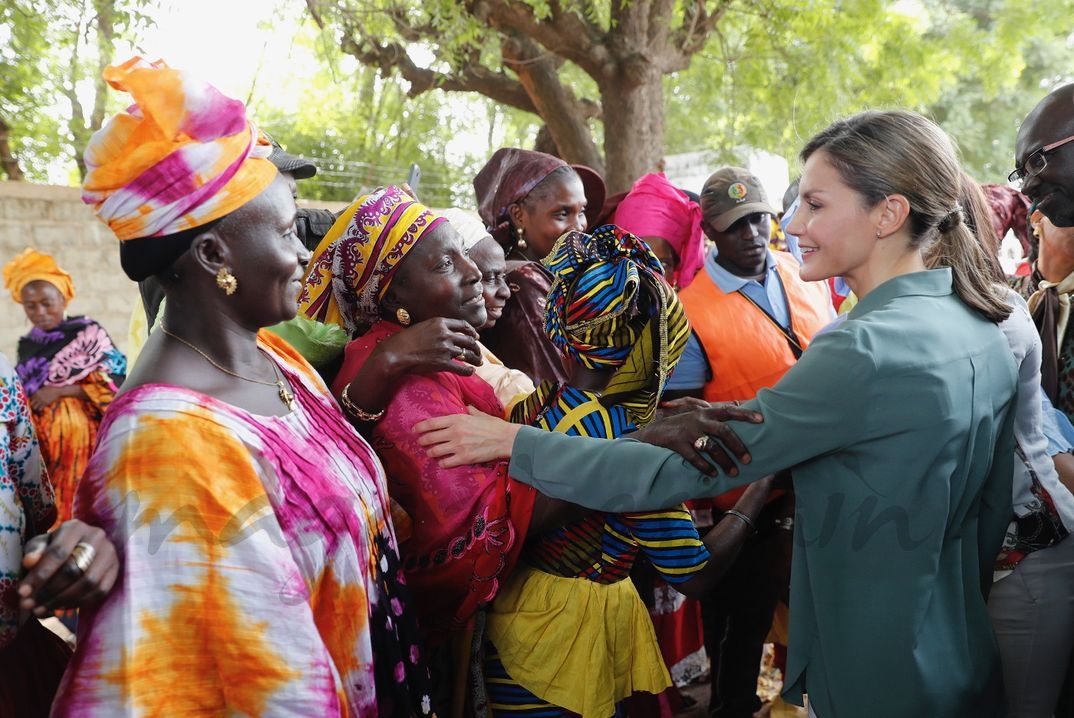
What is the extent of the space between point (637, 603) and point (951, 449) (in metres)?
0.92

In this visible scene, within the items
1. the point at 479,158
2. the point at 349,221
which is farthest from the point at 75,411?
the point at 479,158

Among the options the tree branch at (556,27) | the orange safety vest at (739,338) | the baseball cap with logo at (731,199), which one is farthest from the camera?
the tree branch at (556,27)

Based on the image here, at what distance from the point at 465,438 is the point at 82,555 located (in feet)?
2.92

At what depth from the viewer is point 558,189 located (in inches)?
162

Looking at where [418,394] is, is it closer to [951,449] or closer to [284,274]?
[284,274]

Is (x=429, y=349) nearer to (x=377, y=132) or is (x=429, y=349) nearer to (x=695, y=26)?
(x=695, y=26)

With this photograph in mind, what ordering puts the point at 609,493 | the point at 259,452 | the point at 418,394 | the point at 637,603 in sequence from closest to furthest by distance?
the point at 259,452
the point at 609,493
the point at 418,394
the point at 637,603

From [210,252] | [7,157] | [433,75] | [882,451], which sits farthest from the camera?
[7,157]

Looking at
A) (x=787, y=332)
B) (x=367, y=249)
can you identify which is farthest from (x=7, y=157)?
(x=367, y=249)

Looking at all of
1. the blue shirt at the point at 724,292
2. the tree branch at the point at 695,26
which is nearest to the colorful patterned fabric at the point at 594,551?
the blue shirt at the point at 724,292

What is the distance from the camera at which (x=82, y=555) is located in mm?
1315

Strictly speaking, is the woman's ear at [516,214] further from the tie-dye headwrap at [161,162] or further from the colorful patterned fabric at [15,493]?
the tie-dye headwrap at [161,162]

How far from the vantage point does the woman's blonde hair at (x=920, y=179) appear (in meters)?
1.89

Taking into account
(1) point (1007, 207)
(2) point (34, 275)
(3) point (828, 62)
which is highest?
(3) point (828, 62)
